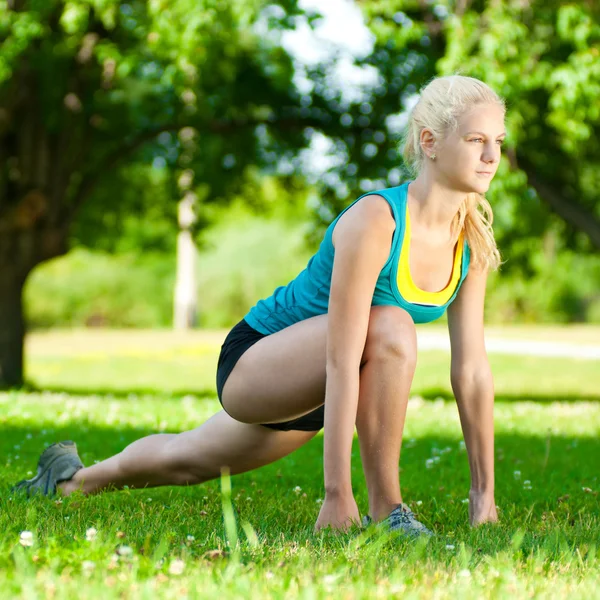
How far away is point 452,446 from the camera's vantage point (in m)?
6.49

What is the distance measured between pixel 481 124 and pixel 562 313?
38.5 m

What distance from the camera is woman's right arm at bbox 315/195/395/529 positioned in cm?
331

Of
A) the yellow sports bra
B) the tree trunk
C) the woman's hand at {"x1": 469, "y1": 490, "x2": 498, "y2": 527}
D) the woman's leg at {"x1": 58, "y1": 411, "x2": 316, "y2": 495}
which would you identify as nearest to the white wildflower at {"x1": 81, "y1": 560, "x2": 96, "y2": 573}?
the woman's leg at {"x1": 58, "y1": 411, "x2": 316, "y2": 495}

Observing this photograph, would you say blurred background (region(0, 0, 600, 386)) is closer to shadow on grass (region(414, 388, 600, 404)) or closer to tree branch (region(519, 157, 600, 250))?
tree branch (region(519, 157, 600, 250))

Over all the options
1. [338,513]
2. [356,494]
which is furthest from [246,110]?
[338,513]

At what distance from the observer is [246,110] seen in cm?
1345

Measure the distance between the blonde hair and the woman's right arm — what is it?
51 centimetres

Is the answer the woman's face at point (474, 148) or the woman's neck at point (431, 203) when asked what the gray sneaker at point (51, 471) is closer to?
the woman's neck at point (431, 203)

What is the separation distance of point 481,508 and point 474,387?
49 centimetres

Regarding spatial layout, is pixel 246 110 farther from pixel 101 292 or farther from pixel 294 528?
pixel 101 292

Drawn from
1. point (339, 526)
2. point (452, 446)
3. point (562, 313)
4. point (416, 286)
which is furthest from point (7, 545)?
point (562, 313)

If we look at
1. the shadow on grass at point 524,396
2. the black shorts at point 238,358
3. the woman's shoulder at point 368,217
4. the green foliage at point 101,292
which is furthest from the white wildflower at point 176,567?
the green foliage at point 101,292

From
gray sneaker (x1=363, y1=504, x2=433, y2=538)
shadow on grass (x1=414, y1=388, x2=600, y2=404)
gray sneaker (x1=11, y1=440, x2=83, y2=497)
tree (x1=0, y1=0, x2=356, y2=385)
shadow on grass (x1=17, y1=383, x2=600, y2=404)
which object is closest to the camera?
gray sneaker (x1=363, y1=504, x2=433, y2=538)

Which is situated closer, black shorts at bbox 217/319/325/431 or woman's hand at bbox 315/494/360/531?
woman's hand at bbox 315/494/360/531
